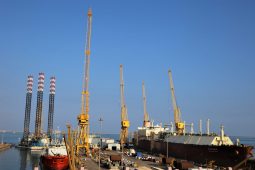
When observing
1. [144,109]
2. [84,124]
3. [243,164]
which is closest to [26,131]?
[144,109]

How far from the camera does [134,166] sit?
68188 millimetres

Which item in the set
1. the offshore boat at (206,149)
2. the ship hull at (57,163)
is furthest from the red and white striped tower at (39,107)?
the ship hull at (57,163)

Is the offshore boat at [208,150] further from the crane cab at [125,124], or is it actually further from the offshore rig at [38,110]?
the offshore rig at [38,110]

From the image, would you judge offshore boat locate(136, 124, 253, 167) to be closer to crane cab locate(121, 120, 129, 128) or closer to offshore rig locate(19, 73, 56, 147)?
crane cab locate(121, 120, 129, 128)

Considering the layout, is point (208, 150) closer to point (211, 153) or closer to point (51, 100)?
point (211, 153)

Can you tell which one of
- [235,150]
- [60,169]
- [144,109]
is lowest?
[60,169]

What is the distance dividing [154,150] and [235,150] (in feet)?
174

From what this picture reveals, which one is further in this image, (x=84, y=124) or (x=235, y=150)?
(x=84, y=124)

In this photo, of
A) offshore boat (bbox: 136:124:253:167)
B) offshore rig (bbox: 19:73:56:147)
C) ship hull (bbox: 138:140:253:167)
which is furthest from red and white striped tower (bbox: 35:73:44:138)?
ship hull (bbox: 138:140:253:167)

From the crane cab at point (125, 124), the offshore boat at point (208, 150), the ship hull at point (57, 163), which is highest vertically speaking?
the crane cab at point (125, 124)

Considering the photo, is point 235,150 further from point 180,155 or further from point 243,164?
point 180,155

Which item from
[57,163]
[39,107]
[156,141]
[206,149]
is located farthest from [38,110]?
[206,149]

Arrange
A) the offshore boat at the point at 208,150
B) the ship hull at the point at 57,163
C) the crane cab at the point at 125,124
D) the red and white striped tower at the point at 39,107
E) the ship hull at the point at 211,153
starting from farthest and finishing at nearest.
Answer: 1. the red and white striped tower at the point at 39,107
2. the crane cab at the point at 125,124
3. the ship hull at the point at 57,163
4. the offshore boat at the point at 208,150
5. the ship hull at the point at 211,153

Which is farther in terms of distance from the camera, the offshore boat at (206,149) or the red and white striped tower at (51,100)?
the red and white striped tower at (51,100)
